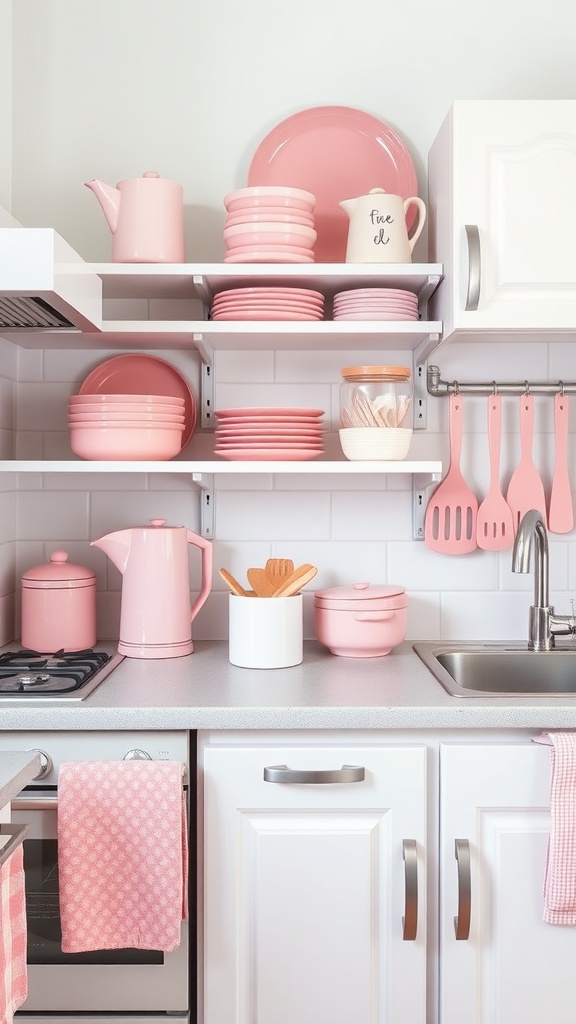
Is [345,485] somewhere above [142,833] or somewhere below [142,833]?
above

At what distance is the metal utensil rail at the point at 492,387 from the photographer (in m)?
2.21

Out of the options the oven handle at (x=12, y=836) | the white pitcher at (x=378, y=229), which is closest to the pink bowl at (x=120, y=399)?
the white pitcher at (x=378, y=229)

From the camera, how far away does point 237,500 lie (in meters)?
2.27

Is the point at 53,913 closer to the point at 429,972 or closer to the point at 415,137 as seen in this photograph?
the point at 429,972

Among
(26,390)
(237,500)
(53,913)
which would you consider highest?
(26,390)

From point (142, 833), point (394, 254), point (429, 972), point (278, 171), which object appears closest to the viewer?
point (142, 833)

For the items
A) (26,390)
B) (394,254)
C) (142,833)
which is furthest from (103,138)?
(142,833)

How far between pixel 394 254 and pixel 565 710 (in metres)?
0.97

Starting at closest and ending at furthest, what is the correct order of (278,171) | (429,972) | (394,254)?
1. (429,972)
2. (394,254)
3. (278,171)

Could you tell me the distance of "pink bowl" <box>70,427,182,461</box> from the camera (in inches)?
77.9

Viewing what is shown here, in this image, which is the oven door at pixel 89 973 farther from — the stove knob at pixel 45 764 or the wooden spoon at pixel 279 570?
the wooden spoon at pixel 279 570

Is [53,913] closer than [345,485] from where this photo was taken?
Yes

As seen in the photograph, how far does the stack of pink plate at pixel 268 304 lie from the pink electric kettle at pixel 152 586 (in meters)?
0.48

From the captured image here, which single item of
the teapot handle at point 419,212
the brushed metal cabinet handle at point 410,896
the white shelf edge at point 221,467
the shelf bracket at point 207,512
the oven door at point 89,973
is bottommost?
the oven door at point 89,973
